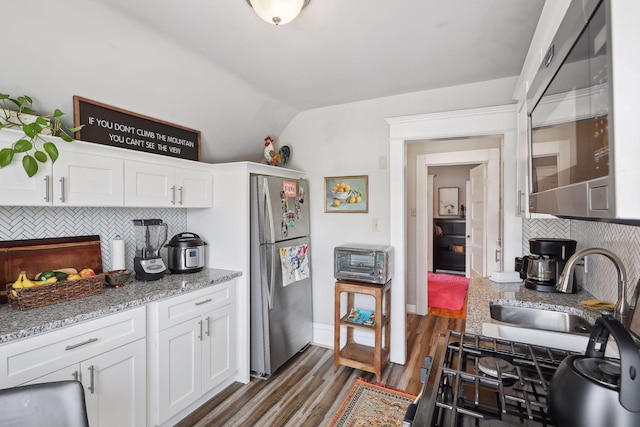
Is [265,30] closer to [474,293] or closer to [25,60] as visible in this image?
[25,60]

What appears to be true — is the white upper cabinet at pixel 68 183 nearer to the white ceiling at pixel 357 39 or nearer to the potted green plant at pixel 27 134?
the potted green plant at pixel 27 134

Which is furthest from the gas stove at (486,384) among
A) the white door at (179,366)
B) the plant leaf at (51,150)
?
the plant leaf at (51,150)

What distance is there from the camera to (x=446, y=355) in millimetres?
1109

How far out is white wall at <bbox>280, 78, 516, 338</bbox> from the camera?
287 centimetres

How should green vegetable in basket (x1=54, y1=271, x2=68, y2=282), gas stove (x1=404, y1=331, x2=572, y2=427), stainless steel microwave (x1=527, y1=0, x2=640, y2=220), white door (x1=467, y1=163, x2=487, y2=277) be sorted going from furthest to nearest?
1. white door (x1=467, y1=163, x2=487, y2=277)
2. green vegetable in basket (x1=54, y1=271, x2=68, y2=282)
3. gas stove (x1=404, y1=331, x2=572, y2=427)
4. stainless steel microwave (x1=527, y1=0, x2=640, y2=220)

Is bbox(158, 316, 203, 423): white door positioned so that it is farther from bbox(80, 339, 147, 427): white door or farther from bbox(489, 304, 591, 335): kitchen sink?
bbox(489, 304, 591, 335): kitchen sink

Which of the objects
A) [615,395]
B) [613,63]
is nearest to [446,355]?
[615,395]

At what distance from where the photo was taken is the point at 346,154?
3146 millimetres

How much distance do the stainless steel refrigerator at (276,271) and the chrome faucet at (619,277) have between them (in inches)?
79.3

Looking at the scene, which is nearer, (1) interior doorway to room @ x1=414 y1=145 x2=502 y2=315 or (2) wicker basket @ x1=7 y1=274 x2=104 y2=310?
(2) wicker basket @ x1=7 y1=274 x2=104 y2=310

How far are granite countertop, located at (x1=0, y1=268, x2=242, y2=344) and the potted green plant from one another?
674mm

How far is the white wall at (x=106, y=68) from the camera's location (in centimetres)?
A: 153

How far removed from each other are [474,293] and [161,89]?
2401 mm

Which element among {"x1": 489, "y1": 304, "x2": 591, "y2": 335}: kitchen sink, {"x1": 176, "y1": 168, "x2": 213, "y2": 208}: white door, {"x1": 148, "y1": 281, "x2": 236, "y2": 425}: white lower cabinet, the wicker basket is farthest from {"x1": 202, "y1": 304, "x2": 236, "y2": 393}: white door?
{"x1": 489, "y1": 304, "x2": 591, "y2": 335}: kitchen sink
